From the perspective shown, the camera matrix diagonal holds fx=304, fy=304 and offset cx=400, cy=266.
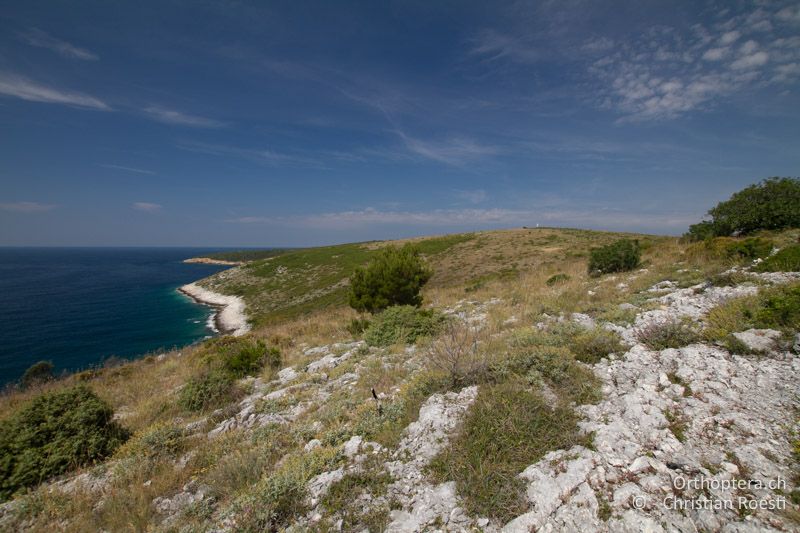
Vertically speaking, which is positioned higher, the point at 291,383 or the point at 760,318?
the point at 760,318

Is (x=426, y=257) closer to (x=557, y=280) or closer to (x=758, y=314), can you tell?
(x=557, y=280)

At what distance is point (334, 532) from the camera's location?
10.00 ft

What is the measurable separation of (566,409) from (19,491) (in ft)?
27.0

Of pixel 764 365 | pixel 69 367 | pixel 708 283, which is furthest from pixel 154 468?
pixel 69 367

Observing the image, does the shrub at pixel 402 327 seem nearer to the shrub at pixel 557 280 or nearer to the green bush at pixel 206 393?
the green bush at pixel 206 393

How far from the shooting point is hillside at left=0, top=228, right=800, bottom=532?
291 centimetres

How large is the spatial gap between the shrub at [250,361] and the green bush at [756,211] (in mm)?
18396

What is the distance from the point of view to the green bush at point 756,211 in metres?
12.9

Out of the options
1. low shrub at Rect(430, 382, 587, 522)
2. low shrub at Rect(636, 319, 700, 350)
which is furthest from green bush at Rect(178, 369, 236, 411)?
low shrub at Rect(636, 319, 700, 350)

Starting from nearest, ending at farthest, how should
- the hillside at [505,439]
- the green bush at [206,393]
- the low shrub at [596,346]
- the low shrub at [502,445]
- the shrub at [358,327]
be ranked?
the hillside at [505,439] → the low shrub at [502,445] → the low shrub at [596,346] → the green bush at [206,393] → the shrub at [358,327]

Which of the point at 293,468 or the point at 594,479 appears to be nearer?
the point at 594,479

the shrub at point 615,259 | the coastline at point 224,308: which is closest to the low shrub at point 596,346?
the shrub at point 615,259

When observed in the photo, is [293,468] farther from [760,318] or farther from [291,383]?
[760,318]

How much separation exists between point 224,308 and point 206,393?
53670 millimetres
